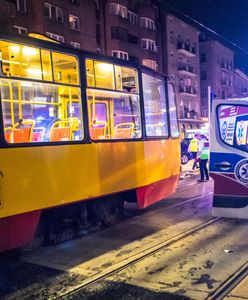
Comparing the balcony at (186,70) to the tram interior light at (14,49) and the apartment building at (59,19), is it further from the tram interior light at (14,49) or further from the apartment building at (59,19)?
the tram interior light at (14,49)

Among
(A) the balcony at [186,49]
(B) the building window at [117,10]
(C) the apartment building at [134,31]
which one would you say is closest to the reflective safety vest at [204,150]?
(C) the apartment building at [134,31]

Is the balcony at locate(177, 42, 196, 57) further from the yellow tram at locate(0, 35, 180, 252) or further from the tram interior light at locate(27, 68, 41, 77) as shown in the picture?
the tram interior light at locate(27, 68, 41, 77)

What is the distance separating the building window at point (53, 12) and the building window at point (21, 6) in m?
2.00

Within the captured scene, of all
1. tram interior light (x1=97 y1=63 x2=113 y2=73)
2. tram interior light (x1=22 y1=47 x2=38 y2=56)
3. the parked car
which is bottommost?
the parked car

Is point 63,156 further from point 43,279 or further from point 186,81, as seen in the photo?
point 186,81

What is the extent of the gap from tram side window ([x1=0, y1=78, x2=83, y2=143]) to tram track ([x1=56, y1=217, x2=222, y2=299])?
78.6 inches

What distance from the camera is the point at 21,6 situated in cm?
2928

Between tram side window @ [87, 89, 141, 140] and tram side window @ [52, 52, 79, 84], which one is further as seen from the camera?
tram side window @ [87, 89, 141, 140]

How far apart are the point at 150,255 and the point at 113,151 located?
2.06m

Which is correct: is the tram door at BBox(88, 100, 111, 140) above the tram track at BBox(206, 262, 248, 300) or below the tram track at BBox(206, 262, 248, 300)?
above

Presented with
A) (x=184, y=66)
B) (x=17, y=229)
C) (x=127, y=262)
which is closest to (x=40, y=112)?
(x=17, y=229)

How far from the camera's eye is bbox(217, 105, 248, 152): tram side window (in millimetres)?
7848

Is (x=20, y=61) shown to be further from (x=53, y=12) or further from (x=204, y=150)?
(x=53, y=12)

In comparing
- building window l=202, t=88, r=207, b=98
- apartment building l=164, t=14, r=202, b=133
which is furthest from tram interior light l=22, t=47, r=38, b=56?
building window l=202, t=88, r=207, b=98
